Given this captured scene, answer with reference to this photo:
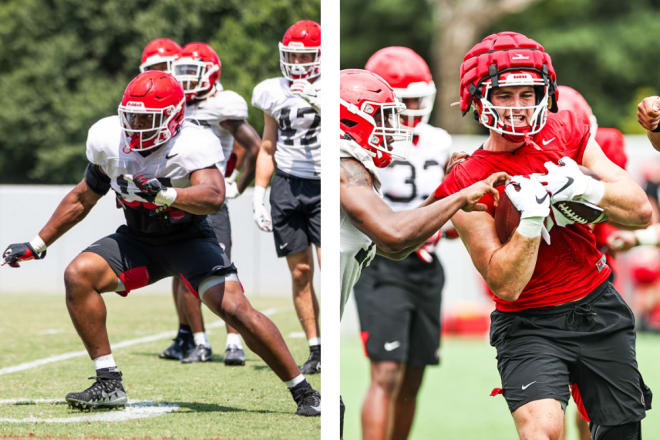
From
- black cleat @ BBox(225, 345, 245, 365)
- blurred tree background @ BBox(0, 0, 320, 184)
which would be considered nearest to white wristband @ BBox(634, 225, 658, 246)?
black cleat @ BBox(225, 345, 245, 365)

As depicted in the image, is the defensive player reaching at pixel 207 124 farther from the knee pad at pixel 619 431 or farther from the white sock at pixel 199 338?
the knee pad at pixel 619 431

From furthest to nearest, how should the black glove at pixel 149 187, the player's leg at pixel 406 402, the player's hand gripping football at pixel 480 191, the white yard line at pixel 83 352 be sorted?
the white yard line at pixel 83 352 → the player's leg at pixel 406 402 → the black glove at pixel 149 187 → the player's hand gripping football at pixel 480 191

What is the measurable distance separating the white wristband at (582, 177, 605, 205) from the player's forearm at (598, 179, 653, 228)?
16mm

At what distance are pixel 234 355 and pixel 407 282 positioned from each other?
910mm

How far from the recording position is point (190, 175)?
3.89 metres

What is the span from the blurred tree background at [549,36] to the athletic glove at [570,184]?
13316 mm

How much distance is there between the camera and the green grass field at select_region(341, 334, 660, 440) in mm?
5883

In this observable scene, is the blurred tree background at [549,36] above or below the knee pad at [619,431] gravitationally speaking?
above

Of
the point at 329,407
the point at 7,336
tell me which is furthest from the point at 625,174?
the point at 7,336

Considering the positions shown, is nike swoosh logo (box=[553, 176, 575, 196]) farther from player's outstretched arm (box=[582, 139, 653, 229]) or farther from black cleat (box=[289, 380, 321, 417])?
black cleat (box=[289, 380, 321, 417])

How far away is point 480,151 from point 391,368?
142cm

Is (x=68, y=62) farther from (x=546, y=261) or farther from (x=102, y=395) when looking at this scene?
(x=546, y=261)

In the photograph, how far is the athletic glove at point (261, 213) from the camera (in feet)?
16.2

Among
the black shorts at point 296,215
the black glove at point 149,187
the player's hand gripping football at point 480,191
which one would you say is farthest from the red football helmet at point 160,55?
the player's hand gripping football at point 480,191
